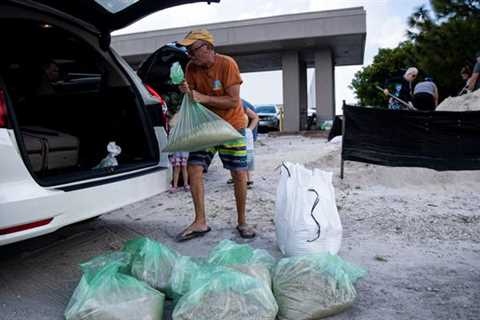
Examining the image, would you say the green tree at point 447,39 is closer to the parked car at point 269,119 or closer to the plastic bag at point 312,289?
the parked car at point 269,119

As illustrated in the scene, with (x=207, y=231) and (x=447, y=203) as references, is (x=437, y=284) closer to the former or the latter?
(x=207, y=231)

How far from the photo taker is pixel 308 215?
289 centimetres

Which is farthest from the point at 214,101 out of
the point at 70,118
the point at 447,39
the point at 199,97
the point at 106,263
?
the point at 447,39

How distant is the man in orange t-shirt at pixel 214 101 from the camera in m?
3.47

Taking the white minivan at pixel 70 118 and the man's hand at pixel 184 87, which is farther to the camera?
the man's hand at pixel 184 87

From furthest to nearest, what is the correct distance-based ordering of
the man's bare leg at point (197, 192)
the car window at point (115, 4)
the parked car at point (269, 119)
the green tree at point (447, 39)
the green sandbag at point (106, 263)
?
the parked car at point (269, 119) → the green tree at point (447, 39) → the man's bare leg at point (197, 192) → the car window at point (115, 4) → the green sandbag at point (106, 263)

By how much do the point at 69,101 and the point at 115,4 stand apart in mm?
1129

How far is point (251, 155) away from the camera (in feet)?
18.9

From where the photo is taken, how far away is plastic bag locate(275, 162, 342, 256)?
2.87 meters

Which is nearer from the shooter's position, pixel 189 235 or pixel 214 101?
pixel 214 101

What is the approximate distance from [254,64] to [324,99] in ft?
16.4

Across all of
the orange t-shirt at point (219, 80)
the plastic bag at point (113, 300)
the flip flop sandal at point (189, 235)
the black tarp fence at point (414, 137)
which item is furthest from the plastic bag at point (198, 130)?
the black tarp fence at point (414, 137)

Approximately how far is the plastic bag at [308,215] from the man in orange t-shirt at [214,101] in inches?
27.1

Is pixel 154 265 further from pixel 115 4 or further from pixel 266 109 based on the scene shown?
pixel 266 109
